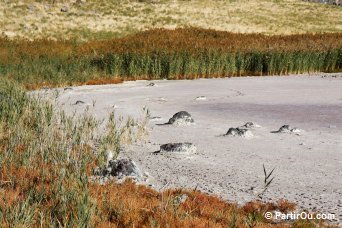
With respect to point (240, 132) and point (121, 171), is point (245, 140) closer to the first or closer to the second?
point (240, 132)

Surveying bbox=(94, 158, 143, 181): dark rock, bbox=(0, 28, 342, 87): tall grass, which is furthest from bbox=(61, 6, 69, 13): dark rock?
bbox=(94, 158, 143, 181): dark rock

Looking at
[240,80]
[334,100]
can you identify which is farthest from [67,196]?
[240,80]

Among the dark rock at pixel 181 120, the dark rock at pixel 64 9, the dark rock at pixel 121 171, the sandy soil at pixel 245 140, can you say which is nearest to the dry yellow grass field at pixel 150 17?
the dark rock at pixel 64 9

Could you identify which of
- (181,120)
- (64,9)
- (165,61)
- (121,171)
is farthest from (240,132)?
(64,9)

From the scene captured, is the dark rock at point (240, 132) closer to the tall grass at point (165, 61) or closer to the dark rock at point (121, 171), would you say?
the dark rock at point (121, 171)

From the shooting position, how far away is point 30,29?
1486 inches

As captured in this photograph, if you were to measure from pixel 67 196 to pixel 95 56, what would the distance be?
2007cm

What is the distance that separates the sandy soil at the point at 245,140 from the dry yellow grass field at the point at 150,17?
74.9ft

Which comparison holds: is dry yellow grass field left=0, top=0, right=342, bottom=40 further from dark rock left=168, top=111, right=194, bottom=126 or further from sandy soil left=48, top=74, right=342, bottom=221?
dark rock left=168, top=111, right=194, bottom=126

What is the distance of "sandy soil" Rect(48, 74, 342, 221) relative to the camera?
22.3 ft

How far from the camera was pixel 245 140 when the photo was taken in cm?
952

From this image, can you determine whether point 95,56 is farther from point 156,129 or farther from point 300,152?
point 300,152

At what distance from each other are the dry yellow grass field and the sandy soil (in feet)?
74.9

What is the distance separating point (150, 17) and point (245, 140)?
4084 cm
